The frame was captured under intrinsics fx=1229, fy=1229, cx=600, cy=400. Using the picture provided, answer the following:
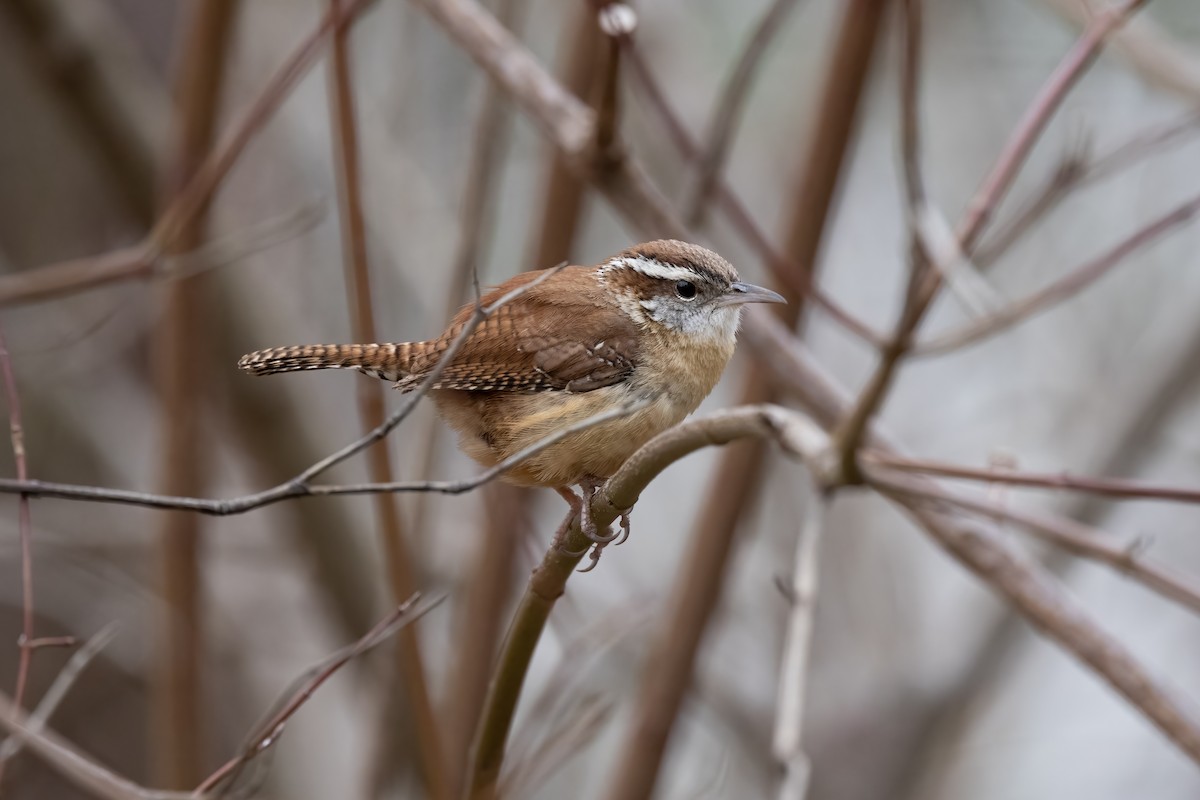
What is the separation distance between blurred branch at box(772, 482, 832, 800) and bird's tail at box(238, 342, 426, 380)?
2.91 feet

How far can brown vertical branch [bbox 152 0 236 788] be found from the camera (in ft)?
12.1

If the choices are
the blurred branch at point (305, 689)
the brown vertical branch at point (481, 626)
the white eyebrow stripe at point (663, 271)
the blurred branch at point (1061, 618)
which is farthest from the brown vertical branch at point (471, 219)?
the blurred branch at point (305, 689)

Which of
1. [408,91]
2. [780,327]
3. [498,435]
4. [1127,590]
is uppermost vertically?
[408,91]

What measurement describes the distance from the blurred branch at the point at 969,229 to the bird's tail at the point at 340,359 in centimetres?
87

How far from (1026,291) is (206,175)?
14.0 feet

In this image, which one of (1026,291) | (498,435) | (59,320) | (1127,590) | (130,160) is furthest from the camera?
(1127,590)

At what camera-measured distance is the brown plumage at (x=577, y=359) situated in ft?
7.72

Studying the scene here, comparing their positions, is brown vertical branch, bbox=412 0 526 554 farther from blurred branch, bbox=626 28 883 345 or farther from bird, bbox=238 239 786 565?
bird, bbox=238 239 786 565

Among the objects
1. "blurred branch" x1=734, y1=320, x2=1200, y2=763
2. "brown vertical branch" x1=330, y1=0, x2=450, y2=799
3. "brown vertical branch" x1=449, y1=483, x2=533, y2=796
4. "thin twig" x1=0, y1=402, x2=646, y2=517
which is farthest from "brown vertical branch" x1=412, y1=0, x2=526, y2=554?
"thin twig" x1=0, y1=402, x2=646, y2=517

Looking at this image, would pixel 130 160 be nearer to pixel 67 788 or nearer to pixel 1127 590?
pixel 67 788

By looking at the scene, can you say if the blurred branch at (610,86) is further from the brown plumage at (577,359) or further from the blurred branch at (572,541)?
the blurred branch at (572,541)

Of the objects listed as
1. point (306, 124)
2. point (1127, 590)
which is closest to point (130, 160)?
point (306, 124)

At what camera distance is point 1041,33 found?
6926 millimetres

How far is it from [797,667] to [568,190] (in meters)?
2.07
